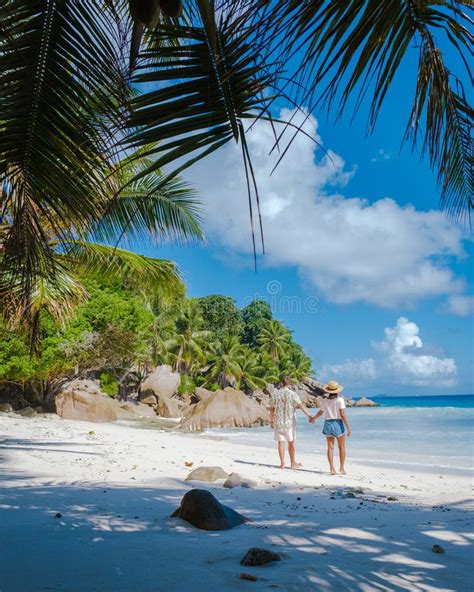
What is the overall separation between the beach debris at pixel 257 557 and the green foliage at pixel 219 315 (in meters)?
49.4

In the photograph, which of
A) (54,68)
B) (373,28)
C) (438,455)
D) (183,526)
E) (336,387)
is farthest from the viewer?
(438,455)

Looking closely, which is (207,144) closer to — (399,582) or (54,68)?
(54,68)

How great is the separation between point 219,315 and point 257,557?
50.5 metres

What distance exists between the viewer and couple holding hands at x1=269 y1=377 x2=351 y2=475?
28.8 feet

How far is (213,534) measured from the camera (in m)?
3.89

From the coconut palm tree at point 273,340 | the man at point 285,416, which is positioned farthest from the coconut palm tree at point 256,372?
the man at point 285,416

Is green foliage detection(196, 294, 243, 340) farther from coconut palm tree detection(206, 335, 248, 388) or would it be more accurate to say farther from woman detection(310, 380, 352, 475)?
→ woman detection(310, 380, 352, 475)

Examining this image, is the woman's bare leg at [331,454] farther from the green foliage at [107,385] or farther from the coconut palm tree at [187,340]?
the coconut palm tree at [187,340]

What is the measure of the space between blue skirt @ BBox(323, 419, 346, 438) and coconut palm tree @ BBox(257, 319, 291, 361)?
4796 centimetres

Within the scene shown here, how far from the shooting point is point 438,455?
1447 cm

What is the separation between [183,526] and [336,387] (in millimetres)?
5293

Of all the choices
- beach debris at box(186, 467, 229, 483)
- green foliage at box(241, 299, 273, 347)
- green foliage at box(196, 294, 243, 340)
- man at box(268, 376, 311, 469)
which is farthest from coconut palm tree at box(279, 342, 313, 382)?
beach debris at box(186, 467, 229, 483)

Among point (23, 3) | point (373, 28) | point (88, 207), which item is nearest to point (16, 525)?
point (88, 207)

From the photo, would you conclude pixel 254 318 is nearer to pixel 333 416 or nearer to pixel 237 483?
pixel 333 416
